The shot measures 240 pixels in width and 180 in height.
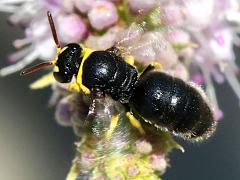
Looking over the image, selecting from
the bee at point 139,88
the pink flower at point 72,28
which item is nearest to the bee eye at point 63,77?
the bee at point 139,88

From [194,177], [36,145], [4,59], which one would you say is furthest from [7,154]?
[194,177]

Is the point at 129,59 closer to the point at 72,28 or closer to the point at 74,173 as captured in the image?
the point at 72,28

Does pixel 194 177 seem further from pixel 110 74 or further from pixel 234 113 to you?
pixel 110 74

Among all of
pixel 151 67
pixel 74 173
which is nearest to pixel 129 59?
pixel 151 67

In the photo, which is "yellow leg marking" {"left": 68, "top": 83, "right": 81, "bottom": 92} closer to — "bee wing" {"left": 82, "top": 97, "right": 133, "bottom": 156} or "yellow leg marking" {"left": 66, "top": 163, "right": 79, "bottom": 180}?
"bee wing" {"left": 82, "top": 97, "right": 133, "bottom": 156}

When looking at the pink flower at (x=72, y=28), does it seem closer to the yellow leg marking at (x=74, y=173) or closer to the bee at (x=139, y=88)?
the bee at (x=139, y=88)
